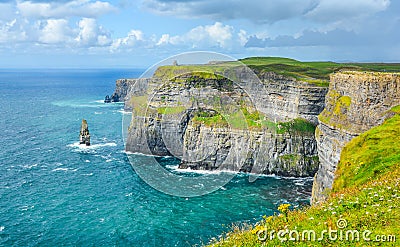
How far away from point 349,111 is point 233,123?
4191 cm

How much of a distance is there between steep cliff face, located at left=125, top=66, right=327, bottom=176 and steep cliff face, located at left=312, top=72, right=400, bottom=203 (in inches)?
1091

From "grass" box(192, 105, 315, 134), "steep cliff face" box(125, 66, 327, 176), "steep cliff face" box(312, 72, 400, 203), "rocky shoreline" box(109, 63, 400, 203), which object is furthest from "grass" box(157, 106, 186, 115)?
"steep cliff face" box(312, 72, 400, 203)

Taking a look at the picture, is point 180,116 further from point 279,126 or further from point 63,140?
point 63,140

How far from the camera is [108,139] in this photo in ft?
383

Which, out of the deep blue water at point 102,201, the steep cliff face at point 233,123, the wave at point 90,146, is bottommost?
the deep blue water at point 102,201

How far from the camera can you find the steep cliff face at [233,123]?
3346 inches

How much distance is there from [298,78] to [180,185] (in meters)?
41.5

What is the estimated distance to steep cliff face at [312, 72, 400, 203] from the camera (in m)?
47.4

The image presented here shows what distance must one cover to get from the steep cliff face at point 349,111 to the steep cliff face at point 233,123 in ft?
90.9

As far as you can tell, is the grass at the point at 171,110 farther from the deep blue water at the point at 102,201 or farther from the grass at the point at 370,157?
the grass at the point at 370,157

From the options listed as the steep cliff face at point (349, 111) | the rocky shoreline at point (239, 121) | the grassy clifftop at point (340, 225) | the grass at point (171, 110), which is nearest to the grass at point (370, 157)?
the grassy clifftop at point (340, 225)

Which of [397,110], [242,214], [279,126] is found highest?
[397,110]

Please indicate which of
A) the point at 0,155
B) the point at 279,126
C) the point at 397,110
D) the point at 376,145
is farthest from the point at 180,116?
the point at 376,145

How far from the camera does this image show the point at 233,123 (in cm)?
9138
